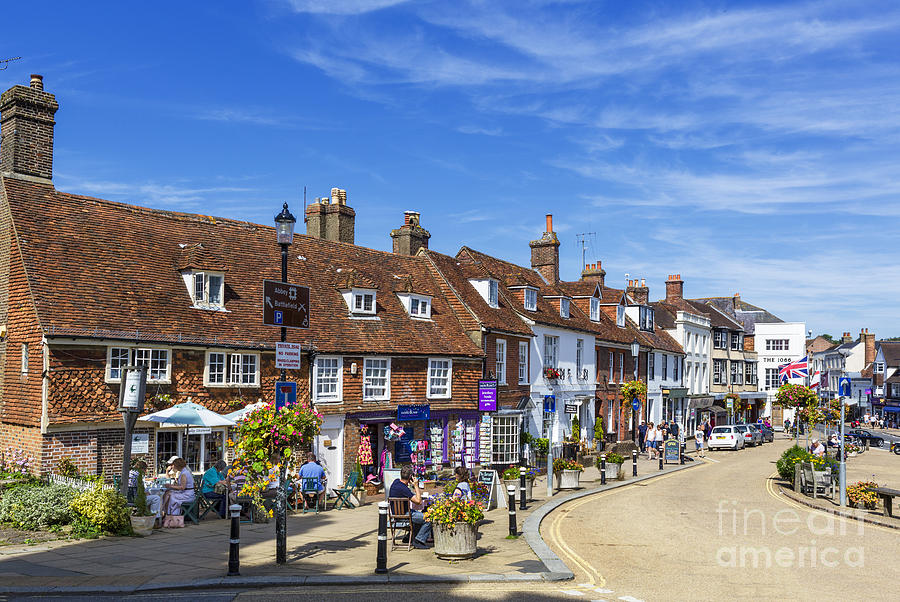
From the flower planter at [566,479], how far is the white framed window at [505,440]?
19.7 feet

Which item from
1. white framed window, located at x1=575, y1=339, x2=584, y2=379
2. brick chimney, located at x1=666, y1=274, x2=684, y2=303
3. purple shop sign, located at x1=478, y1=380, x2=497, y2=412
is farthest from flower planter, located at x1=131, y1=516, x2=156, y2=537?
brick chimney, located at x1=666, y1=274, x2=684, y2=303

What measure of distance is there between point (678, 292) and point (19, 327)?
54.0 metres

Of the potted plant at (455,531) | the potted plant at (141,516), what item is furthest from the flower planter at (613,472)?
the potted plant at (141,516)

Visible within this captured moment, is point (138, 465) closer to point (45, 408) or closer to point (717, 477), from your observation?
point (45, 408)

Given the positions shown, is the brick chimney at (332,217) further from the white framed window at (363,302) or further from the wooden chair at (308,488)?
the wooden chair at (308,488)

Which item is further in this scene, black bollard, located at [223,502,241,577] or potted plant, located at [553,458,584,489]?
potted plant, located at [553,458,584,489]

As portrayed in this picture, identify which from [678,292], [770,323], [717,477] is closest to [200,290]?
[717,477]

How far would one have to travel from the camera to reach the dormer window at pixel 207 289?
23188 mm

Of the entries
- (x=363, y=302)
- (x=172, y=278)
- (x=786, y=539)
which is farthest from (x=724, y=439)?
(x=172, y=278)

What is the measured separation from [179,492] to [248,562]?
4.74m

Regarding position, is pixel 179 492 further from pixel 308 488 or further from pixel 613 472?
pixel 613 472

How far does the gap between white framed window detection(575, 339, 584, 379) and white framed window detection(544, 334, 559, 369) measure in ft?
8.52

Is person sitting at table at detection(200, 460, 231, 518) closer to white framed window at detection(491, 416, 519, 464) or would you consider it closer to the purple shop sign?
the purple shop sign

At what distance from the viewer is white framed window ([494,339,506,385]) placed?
32094 millimetres
